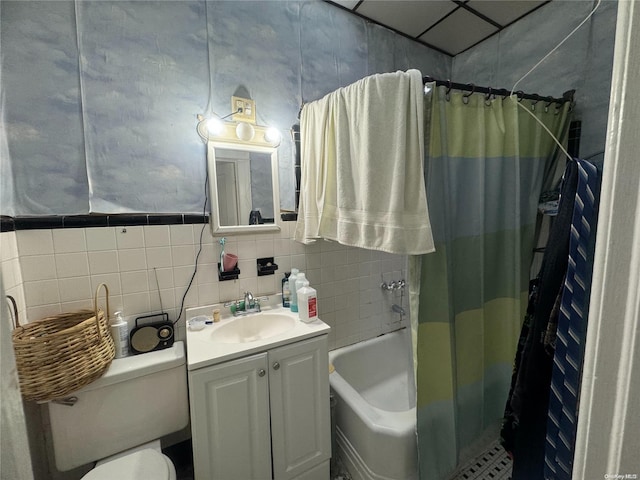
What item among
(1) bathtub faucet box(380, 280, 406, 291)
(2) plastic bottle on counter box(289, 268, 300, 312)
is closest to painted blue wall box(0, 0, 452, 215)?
(2) plastic bottle on counter box(289, 268, 300, 312)

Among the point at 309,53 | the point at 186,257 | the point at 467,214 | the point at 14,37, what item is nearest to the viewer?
the point at 14,37

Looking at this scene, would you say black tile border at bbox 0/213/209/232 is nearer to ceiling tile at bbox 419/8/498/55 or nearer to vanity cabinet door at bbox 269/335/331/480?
vanity cabinet door at bbox 269/335/331/480

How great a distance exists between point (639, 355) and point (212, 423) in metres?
1.26

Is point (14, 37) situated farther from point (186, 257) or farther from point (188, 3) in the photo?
point (186, 257)

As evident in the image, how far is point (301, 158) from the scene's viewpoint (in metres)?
1.55

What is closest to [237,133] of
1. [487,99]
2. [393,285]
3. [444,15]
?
[487,99]

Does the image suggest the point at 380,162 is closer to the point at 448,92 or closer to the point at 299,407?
the point at 448,92

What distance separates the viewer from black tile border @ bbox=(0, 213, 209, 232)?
102cm

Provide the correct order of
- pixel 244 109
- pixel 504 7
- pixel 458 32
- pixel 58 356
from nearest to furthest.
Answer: pixel 58 356, pixel 244 109, pixel 504 7, pixel 458 32

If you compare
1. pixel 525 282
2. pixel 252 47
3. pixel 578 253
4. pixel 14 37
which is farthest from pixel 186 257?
pixel 525 282

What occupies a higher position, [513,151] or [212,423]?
[513,151]

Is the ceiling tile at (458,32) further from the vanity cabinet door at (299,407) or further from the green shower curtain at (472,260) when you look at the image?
the vanity cabinet door at (299,407)

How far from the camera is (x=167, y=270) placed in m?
1.29

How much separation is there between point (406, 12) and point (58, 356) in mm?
A: 2481
